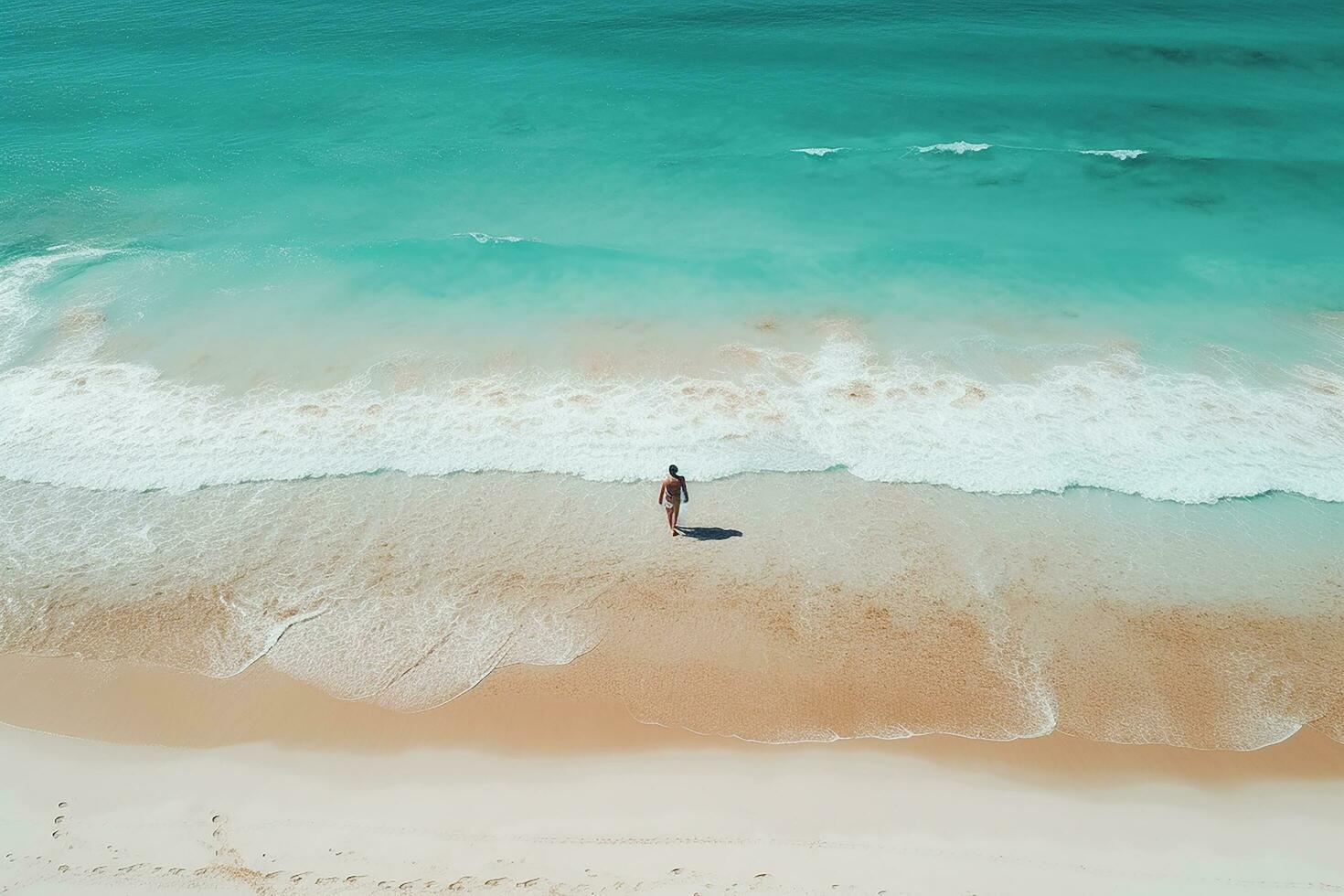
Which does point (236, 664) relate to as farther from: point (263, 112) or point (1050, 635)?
point (263, 112)

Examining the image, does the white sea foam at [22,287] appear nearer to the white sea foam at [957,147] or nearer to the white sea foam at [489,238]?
the white sea foam at [489,238]

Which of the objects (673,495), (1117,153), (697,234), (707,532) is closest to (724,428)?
(707,532)

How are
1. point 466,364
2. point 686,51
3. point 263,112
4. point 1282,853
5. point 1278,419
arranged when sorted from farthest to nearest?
point 686,51, point 263,112, point 466,364, point 1278,419, point 1282,853

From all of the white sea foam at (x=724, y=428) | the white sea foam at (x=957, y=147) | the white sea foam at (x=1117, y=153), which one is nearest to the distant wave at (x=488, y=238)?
the white sea foam at (x=724, y=428)

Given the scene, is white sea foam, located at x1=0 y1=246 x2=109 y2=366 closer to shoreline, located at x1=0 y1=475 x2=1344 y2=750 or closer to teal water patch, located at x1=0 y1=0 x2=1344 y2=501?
teal water patch, located at x1=0 y1=0 x2=1344 y2=501

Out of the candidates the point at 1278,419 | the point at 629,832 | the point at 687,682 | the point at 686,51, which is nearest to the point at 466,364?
the point at 687,682

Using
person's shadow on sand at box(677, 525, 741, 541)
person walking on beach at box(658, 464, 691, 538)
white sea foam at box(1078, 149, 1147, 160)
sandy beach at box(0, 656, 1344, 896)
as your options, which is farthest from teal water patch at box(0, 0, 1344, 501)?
sandy beach at box(0, 656, 1344, 896)
